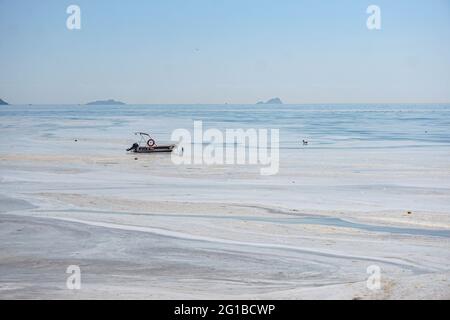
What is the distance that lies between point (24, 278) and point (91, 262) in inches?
57.0

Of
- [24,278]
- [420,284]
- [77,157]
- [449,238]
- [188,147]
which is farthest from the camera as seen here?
[188,147]

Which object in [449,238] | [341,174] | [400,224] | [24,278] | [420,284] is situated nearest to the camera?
[420,284]

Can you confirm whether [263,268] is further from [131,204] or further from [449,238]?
[131,204]

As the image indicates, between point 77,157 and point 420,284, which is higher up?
point 77,157

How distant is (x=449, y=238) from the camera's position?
13.5 m

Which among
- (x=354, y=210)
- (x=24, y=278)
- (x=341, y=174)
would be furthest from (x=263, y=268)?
(x=341, y=174)

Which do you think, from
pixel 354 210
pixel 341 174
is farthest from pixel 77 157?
pixel 354 210

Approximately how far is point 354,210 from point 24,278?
32.0 ft

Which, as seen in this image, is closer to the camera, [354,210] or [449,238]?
[449,238]

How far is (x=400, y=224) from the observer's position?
15.2 m
